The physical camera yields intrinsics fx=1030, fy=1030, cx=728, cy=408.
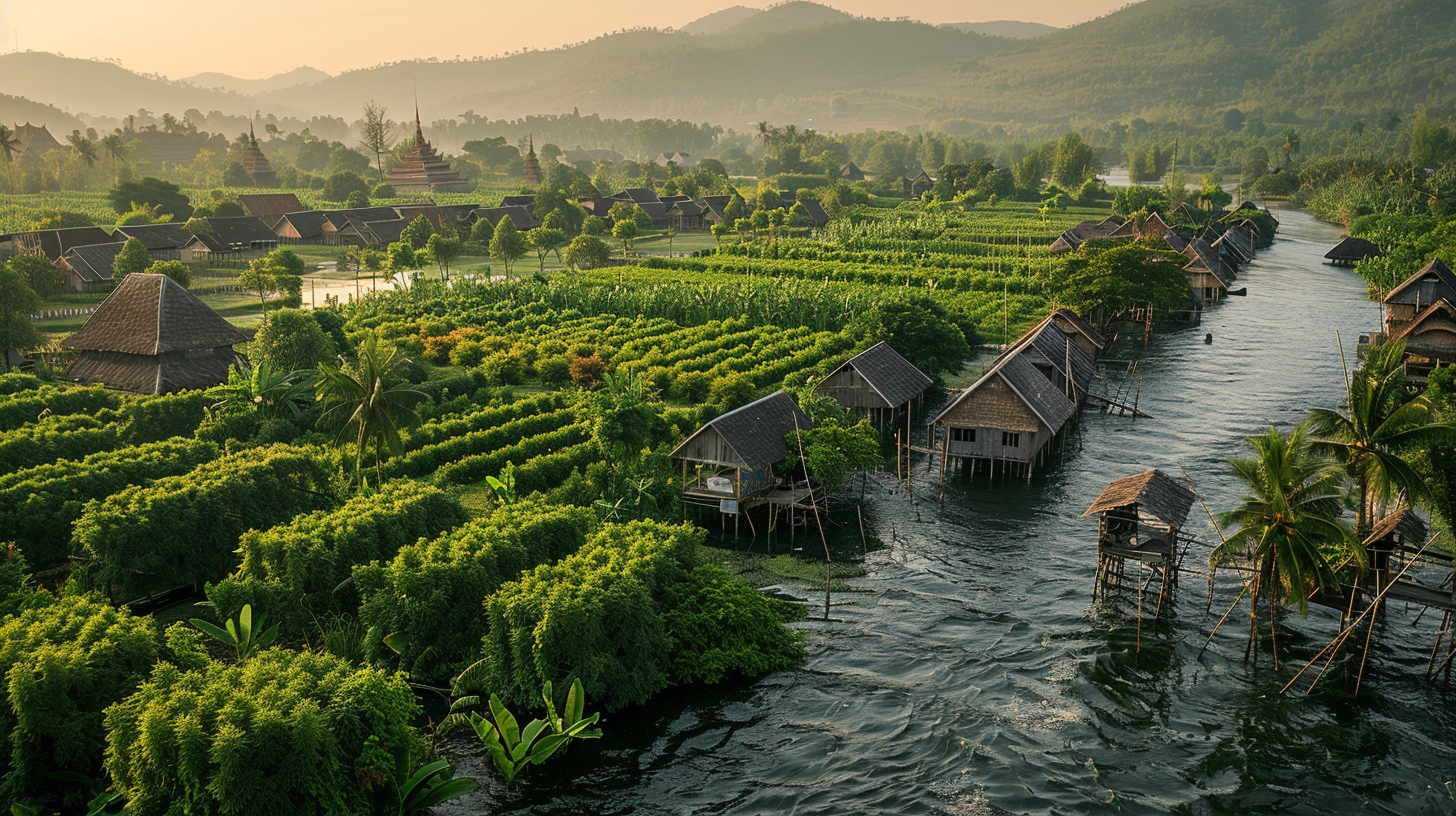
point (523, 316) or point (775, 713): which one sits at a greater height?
point (523, 316)

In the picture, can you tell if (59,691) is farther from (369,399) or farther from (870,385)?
(870,385)

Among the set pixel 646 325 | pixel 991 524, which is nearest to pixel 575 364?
pixel 646 325

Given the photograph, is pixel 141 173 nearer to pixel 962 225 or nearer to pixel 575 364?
pixel 962 225

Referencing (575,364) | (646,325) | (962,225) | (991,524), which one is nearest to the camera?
(991,524)

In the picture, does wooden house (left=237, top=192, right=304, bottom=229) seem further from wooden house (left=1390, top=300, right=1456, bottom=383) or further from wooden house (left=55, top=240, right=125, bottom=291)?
wooden house (left=1390, top=300, right=1456, bottom=383)

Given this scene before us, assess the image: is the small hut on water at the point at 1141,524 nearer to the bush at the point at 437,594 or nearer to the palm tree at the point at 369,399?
the bush at the point at 437,594

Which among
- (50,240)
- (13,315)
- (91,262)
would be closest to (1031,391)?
(13,315)

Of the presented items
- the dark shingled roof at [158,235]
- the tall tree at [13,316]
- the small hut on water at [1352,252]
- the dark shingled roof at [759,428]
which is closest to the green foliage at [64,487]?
the dark shingled roof at [759,428]
